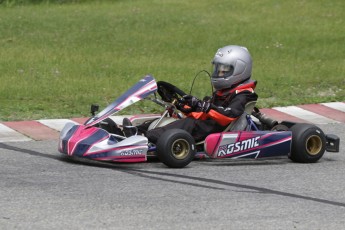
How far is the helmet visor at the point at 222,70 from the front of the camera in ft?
29.1

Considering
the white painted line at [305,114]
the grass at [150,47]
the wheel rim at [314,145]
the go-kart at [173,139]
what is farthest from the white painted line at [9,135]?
the white painted line at [305,114]

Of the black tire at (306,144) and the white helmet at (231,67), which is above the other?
the white helmet at (231,67)

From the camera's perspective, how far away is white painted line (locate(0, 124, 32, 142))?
9731 millimetres

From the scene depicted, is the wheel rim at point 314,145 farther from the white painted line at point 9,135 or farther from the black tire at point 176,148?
the white painted line at point 9,135

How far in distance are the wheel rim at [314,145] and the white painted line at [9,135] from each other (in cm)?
281

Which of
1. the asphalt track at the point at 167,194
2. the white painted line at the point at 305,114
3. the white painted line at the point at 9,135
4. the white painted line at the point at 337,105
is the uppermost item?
the white painted line at the point at 337,105

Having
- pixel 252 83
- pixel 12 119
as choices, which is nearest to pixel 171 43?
pixel 12 119

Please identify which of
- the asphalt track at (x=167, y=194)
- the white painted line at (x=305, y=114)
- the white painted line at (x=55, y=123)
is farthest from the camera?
the white painted line at (x=305, y=114)

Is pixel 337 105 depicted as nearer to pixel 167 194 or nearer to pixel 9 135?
pixel 9 135

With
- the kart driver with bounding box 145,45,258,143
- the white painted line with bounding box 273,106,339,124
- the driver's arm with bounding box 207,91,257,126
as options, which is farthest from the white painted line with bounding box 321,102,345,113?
the driver's arm with bounding box 207,91,257,126

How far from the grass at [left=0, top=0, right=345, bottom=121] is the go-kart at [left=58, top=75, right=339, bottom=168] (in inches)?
96.3

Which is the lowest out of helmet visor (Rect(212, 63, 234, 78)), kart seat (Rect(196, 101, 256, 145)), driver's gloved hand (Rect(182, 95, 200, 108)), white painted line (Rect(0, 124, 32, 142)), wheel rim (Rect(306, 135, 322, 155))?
white painted line (Rect(0, 124, 32, 142))

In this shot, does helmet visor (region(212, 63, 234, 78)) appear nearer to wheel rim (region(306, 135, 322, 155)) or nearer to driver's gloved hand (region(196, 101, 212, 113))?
driver's gloved hand (region(196, 101, 212, 113))

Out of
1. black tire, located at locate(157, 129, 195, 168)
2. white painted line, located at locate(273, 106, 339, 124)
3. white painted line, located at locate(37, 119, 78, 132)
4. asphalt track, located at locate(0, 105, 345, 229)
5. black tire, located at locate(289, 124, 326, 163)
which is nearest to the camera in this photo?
asphalt track, located at locate(0, 105, 345, 229)
